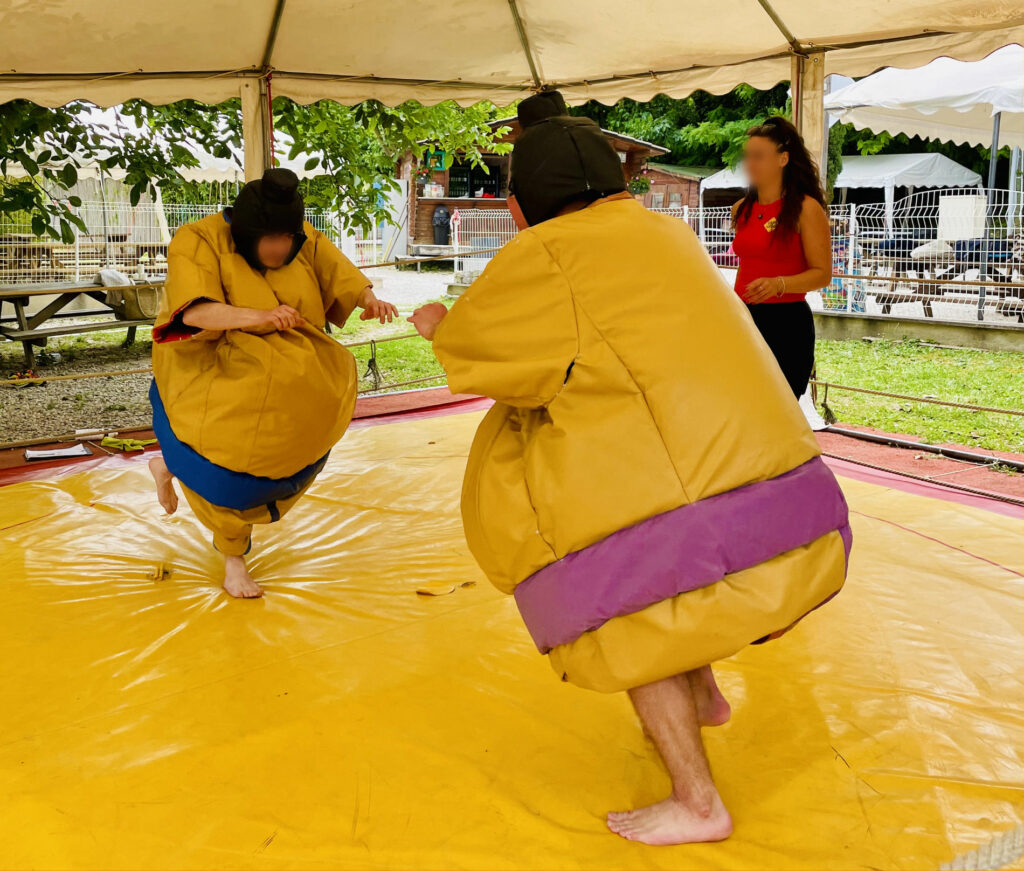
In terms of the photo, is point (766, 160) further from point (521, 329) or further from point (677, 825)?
point (677, 825)

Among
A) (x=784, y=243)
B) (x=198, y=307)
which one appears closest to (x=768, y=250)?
(x=784, y=243)

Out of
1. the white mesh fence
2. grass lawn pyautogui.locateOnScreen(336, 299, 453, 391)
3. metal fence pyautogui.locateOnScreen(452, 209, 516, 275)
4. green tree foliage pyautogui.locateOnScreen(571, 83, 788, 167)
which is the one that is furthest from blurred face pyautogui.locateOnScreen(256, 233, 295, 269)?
green tree foliage pyautogui.locateOnScreen(571, 83, 788, 167)

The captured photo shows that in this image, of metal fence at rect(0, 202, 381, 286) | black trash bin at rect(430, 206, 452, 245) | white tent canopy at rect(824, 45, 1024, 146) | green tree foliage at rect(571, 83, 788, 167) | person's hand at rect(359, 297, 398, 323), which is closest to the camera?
person's hand at rect(359, 297, 398, 323)

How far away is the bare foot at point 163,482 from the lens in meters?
3.36

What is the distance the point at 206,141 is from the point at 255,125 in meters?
1.68

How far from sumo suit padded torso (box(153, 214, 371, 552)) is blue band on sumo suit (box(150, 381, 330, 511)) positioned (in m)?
0.01

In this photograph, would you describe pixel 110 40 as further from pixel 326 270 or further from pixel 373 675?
pixel 373 675

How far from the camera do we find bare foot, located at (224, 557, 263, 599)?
313 cm

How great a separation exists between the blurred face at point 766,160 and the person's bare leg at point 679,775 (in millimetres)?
2312

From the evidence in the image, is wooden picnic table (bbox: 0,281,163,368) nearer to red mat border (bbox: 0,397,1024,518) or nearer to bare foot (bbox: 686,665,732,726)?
red mat border (bbox: 0,397,1024,518)

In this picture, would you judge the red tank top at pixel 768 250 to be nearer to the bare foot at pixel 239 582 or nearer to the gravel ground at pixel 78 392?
the bare foot at pixel 239 582

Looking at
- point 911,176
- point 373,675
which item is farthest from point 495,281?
point 911,176

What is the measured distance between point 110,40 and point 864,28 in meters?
3.75

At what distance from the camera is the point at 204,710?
7.88ft
